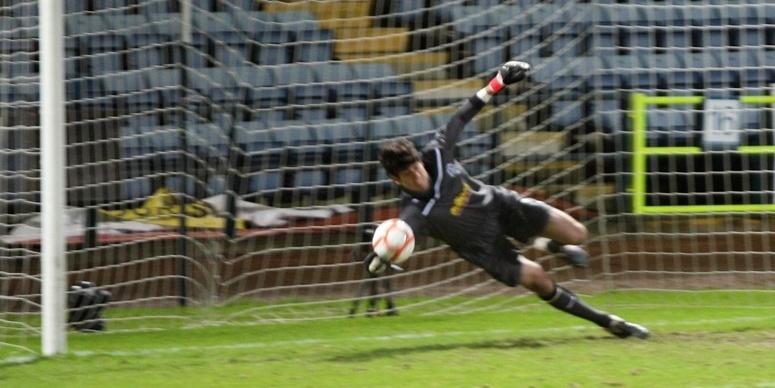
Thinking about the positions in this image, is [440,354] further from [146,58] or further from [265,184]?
[146,58]

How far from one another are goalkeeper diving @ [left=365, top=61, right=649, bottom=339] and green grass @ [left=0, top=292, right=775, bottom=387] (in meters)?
0.30

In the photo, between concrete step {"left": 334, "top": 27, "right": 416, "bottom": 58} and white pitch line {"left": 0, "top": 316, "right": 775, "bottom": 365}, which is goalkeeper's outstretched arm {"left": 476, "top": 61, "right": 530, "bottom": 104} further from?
concrete step {"left": 334, "top": 27, "right": 416, "bottom": 58}

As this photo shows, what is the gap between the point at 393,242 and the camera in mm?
5723

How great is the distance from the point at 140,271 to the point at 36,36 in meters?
1.99

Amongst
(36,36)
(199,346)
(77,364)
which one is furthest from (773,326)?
(36,36)

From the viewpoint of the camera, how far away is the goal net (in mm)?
8234

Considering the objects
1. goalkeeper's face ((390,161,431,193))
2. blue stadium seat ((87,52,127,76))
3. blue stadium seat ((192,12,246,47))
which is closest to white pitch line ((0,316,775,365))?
goalkeeper's face ((390,161,431,193))

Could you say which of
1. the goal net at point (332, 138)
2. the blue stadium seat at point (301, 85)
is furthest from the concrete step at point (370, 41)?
the blue stadium seat at point (301, 85)

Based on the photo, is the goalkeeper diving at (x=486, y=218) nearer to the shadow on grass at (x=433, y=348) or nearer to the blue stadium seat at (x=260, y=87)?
the shadow on grass at (x=433, y=348)

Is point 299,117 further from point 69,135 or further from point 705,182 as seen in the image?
point 705,182

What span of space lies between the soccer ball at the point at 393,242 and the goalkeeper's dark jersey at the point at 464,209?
12.4 inches

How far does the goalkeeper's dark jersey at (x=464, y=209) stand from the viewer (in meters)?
6.25

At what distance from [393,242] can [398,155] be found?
0.48 meters

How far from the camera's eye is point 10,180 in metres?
8.73
